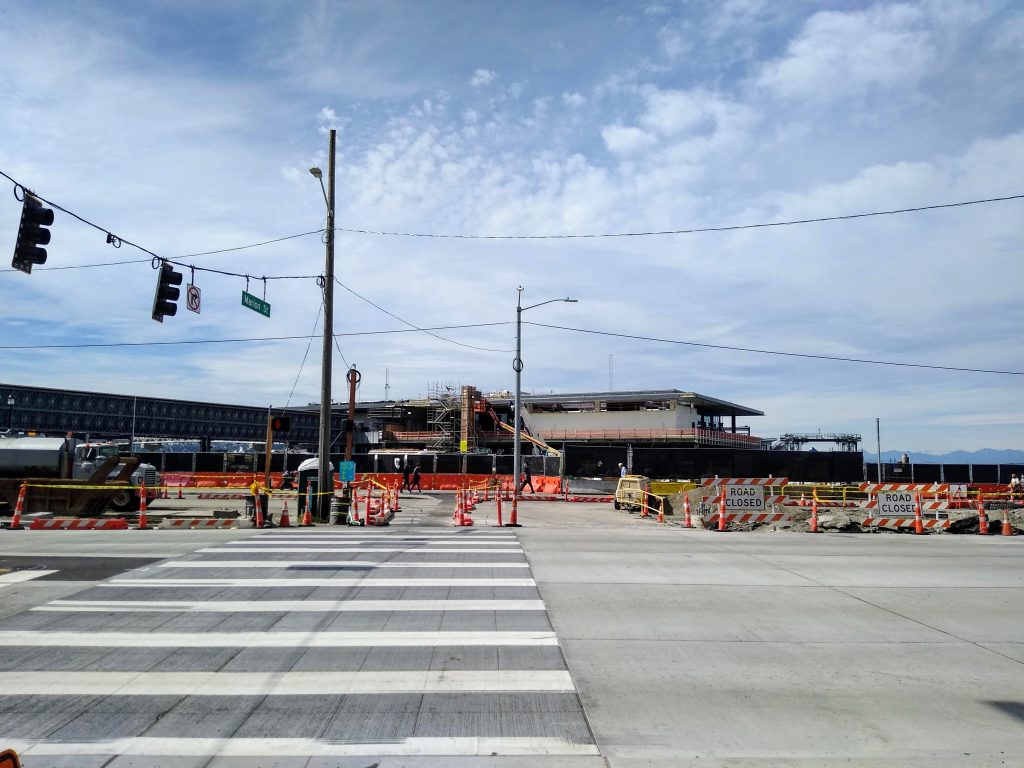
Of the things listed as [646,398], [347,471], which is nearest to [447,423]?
[646,398]

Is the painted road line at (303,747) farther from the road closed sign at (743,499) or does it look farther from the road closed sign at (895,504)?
the road closed sign at (895,504)

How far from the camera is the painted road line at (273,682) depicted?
20.6 feet

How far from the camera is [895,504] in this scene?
21016mm

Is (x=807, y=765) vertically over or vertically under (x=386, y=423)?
under

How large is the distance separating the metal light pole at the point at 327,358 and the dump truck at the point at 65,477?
17.8ft

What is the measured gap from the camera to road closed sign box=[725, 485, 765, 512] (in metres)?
21.3

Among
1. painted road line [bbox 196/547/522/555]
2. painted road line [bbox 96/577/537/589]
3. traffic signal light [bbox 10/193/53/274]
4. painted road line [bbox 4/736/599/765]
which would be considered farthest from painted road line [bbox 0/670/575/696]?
traffic signal light [bbox 10/193/53/274]

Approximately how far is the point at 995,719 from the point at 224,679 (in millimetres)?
6520

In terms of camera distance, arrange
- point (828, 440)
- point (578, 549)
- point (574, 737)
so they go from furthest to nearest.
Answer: point (828, 440) < point (578, 549) < point (574, 737)

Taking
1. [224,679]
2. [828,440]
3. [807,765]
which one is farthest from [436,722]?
[828,440]

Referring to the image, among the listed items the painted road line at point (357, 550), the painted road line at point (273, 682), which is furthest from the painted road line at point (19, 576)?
the painted road line at point (273, 682)

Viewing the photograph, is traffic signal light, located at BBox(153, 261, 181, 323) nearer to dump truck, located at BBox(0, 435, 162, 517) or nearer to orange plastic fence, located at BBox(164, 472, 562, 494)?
dump truck, located at BBox(0, 435, 162, 517)

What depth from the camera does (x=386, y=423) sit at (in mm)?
85125

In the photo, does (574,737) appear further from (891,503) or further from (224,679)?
(891,503)
